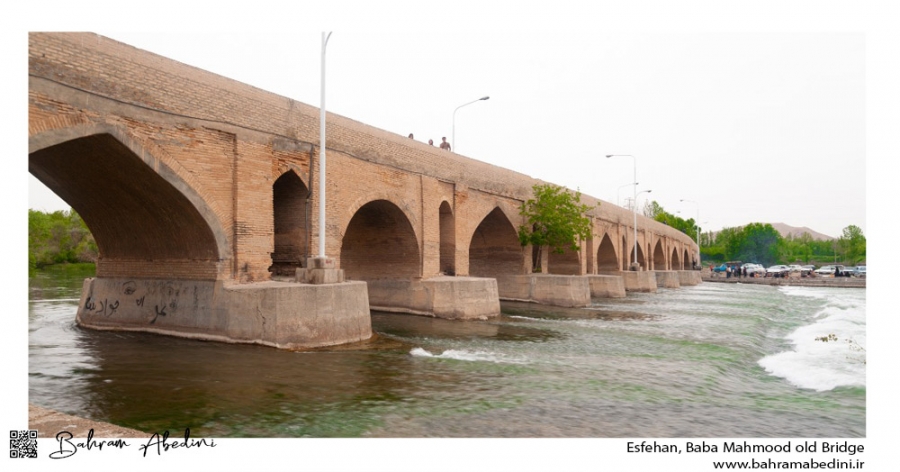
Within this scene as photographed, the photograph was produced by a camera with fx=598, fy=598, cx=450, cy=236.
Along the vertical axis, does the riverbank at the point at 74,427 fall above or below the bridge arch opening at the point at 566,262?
below

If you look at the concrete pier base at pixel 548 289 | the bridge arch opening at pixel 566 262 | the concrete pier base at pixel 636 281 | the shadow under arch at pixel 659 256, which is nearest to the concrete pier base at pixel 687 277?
the shadow under arch at pixel 659 256

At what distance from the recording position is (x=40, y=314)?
16375mm

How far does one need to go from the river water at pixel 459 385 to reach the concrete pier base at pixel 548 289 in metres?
8.87

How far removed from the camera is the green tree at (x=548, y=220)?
2545cm

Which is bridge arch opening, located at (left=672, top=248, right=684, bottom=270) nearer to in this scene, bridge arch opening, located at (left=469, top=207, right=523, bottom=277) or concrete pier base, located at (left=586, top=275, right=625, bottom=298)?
concrete pier base, located at (left=586, top=275, right=625, bottom=298)

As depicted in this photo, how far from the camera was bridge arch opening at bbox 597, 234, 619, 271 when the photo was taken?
127 feet

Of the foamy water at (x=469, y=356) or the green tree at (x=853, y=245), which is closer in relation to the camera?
the foamy water at (x=469, y=356)

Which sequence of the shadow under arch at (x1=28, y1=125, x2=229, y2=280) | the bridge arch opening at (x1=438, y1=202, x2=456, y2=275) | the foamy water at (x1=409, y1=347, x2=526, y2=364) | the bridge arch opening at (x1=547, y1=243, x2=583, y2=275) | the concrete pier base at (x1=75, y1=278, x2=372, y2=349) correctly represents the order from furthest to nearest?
1. the bridge arch opening at (x1=547, y1=243, x2=583, y2=275)
2. the bridge arch opening at (x1=438, y1=202, x2=456, y2=275)
3. the foamy water at (x1=409, y1=347, x2=526, y2=364)
4. the concrete pier base at (x1=75, y1=278, x2=372, y2=349)
5. the shadow under arch at (x1=28, y1=125, x2=229, y2=280)

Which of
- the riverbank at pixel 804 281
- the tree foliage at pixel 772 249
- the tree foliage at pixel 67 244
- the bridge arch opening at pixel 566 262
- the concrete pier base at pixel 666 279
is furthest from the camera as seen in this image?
the tree foliage at pixel 772 249

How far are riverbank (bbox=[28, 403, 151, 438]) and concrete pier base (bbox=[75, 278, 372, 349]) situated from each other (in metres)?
5.72

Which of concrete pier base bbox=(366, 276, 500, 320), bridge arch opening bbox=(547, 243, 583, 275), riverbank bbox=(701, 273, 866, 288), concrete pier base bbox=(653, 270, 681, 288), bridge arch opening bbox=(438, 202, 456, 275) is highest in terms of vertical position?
bridge arch opening bbox=(438, 202, 456, 275)

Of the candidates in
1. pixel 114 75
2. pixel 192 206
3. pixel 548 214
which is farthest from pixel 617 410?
pixel 548 214

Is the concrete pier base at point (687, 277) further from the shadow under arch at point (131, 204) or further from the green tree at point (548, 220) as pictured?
the shadow under arch at point (131, 204)

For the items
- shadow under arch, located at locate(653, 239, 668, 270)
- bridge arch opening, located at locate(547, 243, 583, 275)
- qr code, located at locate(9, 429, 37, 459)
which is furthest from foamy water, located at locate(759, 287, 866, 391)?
shadow under arch, located at locate(653, 239, 668, 270)
